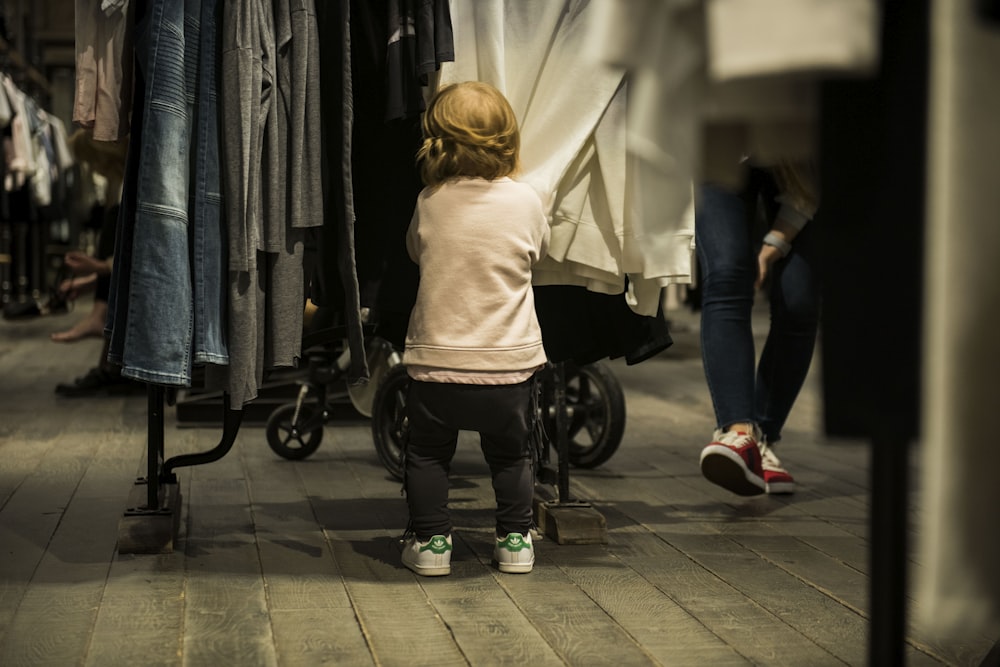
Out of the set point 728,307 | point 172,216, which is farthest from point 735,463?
point 172,216

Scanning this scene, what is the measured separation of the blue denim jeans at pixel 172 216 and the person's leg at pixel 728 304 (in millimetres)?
1286

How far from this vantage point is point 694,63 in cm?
92

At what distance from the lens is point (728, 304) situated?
298cm

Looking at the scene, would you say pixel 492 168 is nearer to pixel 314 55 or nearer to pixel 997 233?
pixel 314 55

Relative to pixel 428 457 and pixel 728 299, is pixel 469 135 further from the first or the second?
pixel 728 299

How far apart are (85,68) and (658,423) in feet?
9.25

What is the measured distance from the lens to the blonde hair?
7.54ft

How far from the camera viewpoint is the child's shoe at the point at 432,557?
2.33 metres

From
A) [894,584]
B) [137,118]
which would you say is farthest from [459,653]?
[137,118]

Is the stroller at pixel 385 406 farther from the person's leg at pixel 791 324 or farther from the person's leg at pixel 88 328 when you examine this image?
the person's leg at pixel 88 328

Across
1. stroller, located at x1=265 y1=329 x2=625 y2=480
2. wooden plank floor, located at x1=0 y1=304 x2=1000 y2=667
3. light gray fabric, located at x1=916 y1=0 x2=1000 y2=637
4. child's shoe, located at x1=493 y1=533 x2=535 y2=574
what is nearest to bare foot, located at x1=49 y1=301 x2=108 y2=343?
wooden plank floor, located at x1=0 y1=304 x2=1000 y2=667

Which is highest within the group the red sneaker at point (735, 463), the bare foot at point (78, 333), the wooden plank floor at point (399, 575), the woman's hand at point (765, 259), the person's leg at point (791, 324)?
the woman's hand at point (765, 259)

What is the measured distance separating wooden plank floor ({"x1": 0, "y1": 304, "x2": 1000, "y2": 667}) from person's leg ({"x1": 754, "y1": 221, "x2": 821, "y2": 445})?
0.95 ft

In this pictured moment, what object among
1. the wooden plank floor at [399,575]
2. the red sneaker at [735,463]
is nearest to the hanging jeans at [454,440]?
the wooden plank floor at [399,575]
